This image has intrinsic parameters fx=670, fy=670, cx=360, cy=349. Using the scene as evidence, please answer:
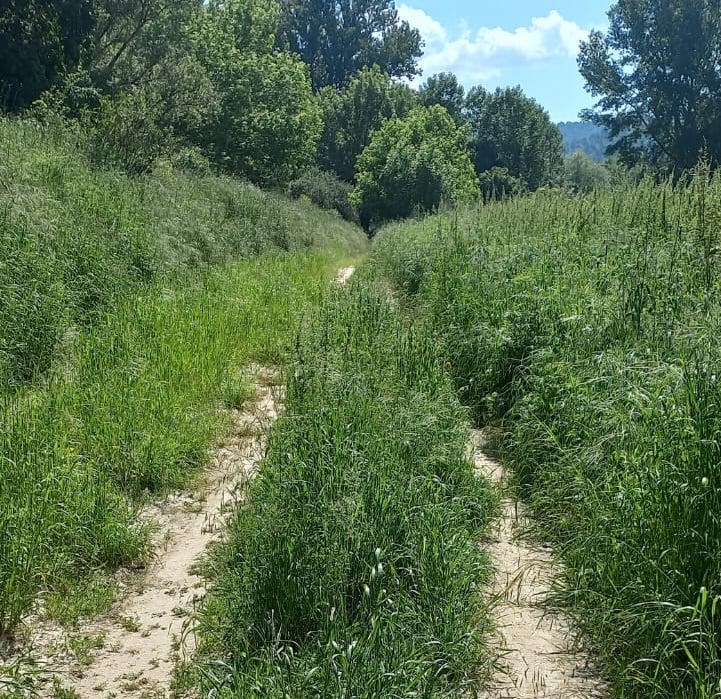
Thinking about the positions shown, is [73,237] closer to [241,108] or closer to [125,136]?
[125,136]

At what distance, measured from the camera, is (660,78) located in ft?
150

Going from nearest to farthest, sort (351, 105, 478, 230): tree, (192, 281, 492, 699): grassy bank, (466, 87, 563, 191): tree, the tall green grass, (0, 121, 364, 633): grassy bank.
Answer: (192, 281, 492, 699): grassy bank
(0, 121, 364, 633): grassy bank
the tall green grass
(351, 105, 478, 230): tree
(466, 87, 563, 191): tree

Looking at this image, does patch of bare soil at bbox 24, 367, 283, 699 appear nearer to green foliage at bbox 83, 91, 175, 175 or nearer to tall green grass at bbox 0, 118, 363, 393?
tall green grass at bbox 0, 118, 363, 393

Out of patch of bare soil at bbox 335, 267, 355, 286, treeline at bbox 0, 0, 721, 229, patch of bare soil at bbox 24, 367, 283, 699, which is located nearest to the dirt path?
patch of bare soil at bbox 24, 367, 283, 699

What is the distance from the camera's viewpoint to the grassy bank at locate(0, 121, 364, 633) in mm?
4336

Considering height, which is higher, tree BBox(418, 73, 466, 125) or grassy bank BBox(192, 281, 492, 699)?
tree BBox(418, 73, 466, 125)

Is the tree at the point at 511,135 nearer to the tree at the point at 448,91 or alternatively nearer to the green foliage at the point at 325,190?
the tree at the point at 448,91

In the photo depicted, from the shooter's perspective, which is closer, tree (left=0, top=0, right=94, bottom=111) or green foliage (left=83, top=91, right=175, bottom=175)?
green foliage (left=83, top=91, right=175, bottom=175)

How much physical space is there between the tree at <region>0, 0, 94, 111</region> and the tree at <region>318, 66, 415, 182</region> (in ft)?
121

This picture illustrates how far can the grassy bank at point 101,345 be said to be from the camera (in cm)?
434

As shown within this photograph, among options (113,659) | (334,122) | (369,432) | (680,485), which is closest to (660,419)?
(680,485)

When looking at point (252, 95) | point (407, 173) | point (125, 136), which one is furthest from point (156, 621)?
point (407, 173)

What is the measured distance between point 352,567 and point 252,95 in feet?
101

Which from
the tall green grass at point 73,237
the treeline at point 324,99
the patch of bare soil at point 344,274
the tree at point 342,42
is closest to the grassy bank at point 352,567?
the tall green grass at point 73,237
